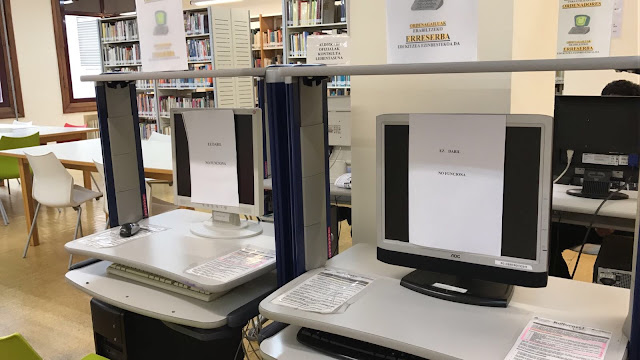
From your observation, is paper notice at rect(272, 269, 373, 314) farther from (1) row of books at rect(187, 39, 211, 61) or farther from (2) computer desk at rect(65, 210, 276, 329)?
(1) row of books at rect(187, 39, 211, 61)

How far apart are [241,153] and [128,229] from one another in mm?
537

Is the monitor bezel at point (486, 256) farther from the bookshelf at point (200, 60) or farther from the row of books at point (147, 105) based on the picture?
the row of books at point (147, 105)

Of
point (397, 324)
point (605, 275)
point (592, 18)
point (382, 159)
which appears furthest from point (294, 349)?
point (592, 18)

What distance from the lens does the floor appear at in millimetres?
2906

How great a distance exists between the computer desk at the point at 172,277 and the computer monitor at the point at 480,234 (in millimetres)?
448

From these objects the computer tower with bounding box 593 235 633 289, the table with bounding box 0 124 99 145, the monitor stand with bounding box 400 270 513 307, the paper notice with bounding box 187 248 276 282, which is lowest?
the computer tower with bounding box 593 235 633 289

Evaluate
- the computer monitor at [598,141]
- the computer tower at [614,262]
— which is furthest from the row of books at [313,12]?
the computer tower at [614,262]

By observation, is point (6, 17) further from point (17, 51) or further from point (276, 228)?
point (276, 228)

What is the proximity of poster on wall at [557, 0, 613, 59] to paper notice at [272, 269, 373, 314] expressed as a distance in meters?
1.92

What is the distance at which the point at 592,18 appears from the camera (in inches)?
109

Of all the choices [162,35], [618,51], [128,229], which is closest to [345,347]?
[128,229]

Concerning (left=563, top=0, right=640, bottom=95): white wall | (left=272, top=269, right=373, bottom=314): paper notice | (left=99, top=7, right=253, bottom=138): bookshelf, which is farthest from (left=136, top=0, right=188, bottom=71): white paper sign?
(left=99, top=7, right=253, bottom=138): bookshelf

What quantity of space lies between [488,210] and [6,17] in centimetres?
851

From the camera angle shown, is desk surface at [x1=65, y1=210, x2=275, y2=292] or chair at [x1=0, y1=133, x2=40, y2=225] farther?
chair at [x1=0, y1=133, x2=40, y2=225]
